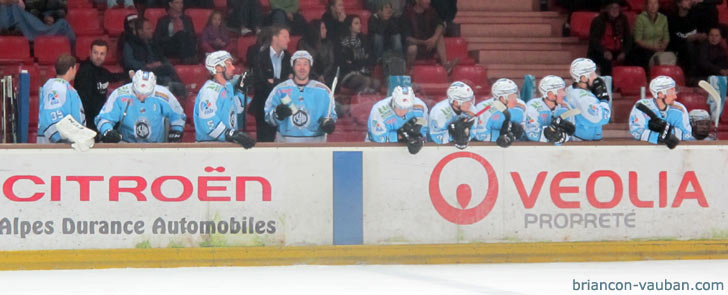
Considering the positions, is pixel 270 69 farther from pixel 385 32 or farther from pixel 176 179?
pixel 176 179

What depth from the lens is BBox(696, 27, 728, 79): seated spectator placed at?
1424cm

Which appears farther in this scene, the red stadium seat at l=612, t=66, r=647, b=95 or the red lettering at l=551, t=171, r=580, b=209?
the red stadium seat at l=612, t=66, r=647, b=95

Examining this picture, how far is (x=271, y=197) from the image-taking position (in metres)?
9.09

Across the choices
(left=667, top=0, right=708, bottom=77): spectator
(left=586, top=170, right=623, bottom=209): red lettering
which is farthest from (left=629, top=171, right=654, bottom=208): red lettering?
(left=667, top=0, right=708, bottom=77): spectator

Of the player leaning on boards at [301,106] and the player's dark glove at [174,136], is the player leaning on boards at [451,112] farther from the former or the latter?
the player's dark glove at [174,136]

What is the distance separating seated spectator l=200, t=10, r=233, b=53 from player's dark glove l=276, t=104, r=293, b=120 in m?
3.77

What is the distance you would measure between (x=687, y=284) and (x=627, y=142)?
1.64 m

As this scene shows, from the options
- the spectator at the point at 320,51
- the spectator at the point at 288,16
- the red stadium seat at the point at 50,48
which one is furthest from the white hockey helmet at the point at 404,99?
the red stadium seat at the point at 50,48

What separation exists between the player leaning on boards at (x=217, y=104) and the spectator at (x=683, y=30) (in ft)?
21.4

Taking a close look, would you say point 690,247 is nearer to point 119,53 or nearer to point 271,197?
point 271,197

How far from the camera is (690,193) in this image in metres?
9.45

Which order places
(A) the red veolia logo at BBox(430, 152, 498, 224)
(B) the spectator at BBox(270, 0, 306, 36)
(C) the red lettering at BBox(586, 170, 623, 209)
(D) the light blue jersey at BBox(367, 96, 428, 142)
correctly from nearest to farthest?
(A) the red veolia logo at BBox(430, 152, 498, 224) → (C) the red lettering at BBox(586, 170, 623, 209) → (D) the light blue jersey at BBox(367, 96, 428, 142) → (B) the spectator at BBox(270, 0, 306, 36)

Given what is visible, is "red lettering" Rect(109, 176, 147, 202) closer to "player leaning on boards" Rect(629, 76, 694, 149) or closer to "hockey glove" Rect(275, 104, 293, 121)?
"hockey glove" Rect(275, 104, 293, 121)

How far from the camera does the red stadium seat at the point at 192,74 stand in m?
13.3
